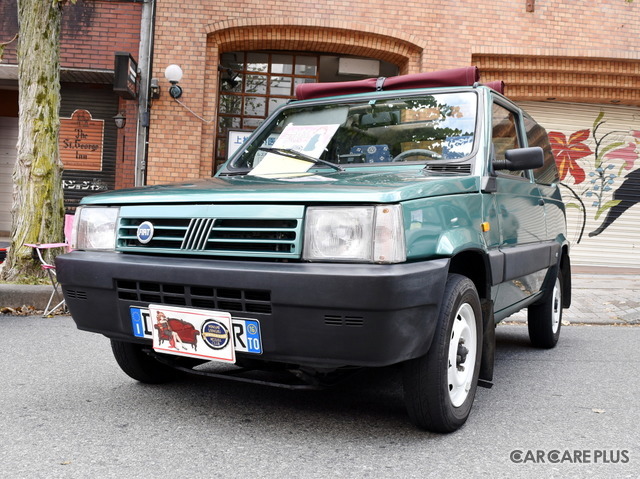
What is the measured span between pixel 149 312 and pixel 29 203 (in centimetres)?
524

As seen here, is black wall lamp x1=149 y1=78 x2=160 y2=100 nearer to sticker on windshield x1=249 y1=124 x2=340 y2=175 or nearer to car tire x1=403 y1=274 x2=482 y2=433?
sticker on windshield x1=249 y1=124 x2=340 y2=175

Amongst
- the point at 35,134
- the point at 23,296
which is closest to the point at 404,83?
the point at 23,296

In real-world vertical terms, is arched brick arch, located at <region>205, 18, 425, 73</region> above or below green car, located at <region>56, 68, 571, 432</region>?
above

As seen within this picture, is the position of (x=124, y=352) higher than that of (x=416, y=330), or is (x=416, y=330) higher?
(x=416, y=330)

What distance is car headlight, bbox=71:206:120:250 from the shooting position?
311 centimetres

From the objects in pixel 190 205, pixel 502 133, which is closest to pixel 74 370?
pixel 190 205

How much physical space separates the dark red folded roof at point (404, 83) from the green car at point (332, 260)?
0.19 meters

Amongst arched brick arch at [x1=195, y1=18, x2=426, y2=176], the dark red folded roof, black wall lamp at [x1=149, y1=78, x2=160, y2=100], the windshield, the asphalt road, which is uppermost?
arched brick arch at [x1=195, y1=18, x2=426, y2=176]

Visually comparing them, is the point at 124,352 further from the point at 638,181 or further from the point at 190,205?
the point at 638,181

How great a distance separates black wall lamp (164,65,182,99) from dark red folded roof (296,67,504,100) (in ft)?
21.7

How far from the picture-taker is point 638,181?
517 inches

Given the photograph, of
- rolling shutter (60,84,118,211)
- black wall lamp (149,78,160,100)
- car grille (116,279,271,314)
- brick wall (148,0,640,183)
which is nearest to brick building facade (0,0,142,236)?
rolling shutter (60,84,118,211)

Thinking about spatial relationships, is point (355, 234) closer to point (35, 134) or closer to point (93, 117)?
point (35, 134)

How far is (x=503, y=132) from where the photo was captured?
412cm
